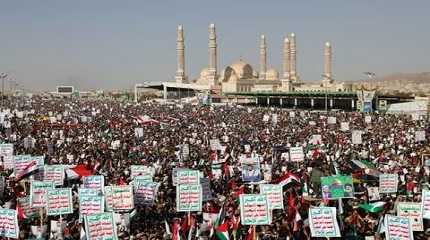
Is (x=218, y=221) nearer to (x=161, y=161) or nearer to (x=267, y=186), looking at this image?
(x=267, y=186)

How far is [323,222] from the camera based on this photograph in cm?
992

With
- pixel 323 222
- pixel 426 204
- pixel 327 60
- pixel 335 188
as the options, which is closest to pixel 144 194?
pixel 335 188

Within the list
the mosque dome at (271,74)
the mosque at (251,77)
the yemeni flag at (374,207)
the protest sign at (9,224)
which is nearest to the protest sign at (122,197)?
the protest sign at (9,224)

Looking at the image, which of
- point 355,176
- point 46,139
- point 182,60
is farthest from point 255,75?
point 355,176

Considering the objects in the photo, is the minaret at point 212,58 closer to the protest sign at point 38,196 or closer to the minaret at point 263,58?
the minaret at point 263,58

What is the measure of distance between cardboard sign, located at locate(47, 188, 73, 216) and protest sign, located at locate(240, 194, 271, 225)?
318 cm

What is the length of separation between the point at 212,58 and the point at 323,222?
92572 millimetres

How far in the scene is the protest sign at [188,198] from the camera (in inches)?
458

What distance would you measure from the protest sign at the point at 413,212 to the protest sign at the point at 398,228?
1563 mm

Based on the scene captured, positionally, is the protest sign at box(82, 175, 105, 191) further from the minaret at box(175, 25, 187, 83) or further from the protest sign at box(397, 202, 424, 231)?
the minaret at box(175, 25, 187, 83)

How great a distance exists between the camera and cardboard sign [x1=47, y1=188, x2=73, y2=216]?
11.4 meters

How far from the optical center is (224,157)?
21.5 meters

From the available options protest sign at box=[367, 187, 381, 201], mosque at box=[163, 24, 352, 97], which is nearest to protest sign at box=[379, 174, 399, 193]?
protest sign at box=[367, 187, 381, 201]

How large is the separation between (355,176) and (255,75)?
10546 centimetres
